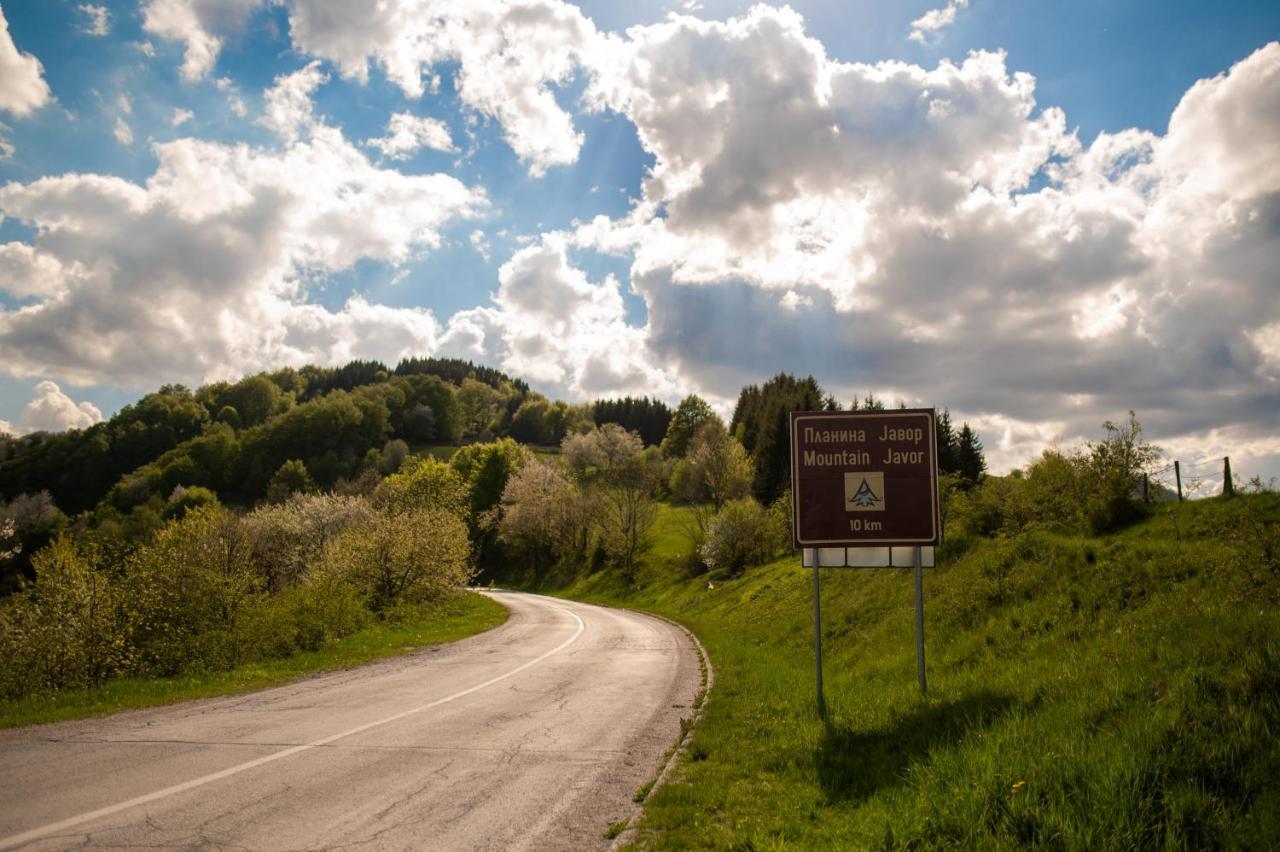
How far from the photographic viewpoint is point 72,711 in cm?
1116

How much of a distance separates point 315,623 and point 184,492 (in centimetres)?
9347

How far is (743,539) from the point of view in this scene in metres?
46.6

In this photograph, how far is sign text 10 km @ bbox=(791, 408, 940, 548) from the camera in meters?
10.7

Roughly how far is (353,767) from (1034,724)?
7.64m

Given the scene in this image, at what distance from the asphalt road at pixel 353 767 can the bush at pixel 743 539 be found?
3265 cm

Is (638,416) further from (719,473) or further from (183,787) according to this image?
(183,787)

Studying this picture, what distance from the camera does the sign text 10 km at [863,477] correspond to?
10734mm

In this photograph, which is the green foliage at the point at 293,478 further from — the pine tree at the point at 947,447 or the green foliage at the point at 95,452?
the pine tree at the point at 947,447

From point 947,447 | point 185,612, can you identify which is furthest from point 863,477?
point 947,447

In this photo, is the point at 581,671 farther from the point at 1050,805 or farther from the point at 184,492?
the point at 184,492

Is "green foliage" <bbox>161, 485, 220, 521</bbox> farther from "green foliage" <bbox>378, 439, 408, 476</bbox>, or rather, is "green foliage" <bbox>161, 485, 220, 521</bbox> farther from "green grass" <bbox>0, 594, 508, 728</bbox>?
"green grass" <bbox>0, 594, 508, 728</bbox>

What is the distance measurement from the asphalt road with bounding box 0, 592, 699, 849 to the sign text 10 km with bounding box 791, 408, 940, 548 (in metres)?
4.15

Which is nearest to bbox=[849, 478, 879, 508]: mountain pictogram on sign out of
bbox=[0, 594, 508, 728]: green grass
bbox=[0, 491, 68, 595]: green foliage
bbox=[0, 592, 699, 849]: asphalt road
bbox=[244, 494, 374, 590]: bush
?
bbox=[0, 592, 699, 849]: asphalt road

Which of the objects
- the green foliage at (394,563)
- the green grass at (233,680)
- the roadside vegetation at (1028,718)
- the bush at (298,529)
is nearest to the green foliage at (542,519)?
the bush at (298,529)
